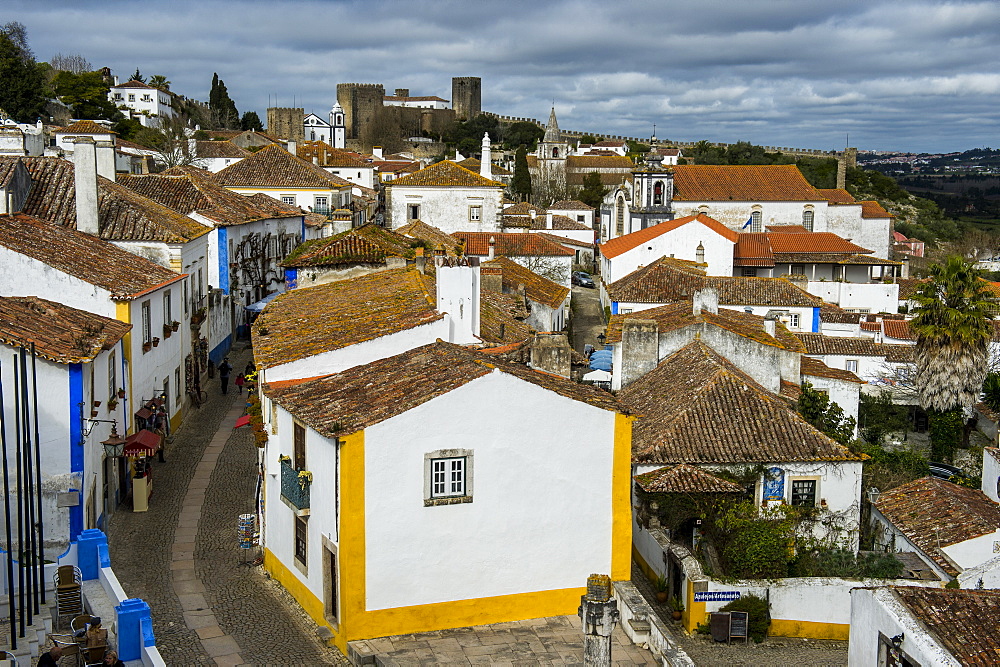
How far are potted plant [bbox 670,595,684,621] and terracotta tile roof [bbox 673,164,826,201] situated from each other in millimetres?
60801

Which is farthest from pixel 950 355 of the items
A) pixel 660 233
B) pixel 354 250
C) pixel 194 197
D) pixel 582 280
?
pixel 582 280

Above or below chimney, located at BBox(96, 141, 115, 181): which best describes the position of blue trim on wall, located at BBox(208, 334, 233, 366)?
below

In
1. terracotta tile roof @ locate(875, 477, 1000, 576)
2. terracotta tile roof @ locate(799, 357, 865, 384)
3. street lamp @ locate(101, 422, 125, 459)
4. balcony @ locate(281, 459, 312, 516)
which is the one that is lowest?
terracotta tile roof @ locate(875, 477, 1000, 576)

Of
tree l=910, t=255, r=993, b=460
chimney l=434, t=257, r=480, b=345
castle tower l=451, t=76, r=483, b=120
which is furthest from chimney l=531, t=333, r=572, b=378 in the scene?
castle tower l=451, t=76, r=483, b=120

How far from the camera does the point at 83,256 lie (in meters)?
23.8

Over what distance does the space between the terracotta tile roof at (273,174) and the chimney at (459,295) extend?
3483 cm

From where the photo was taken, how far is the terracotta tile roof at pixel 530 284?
35.1m

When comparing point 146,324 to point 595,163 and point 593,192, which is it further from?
point 595,163

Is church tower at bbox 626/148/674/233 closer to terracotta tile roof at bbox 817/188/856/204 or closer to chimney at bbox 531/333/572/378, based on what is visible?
terracotta tile roof at bbox 817/188/856/204

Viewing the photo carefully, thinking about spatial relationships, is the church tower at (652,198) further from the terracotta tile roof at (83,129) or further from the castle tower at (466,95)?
the castle tower at (466,95)

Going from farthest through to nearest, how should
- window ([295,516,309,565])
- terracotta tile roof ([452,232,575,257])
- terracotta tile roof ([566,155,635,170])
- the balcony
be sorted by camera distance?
terracotta tile roof ([566,155,635,170]) < terracotta tile roof ([452,232,575,257]) < window ([295,516,309,565]) < the balcony

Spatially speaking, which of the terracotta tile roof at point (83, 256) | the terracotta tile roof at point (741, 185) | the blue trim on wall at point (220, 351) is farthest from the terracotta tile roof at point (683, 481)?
the terracotta tile roof at point (741, 185)

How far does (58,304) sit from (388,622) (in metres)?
10.7

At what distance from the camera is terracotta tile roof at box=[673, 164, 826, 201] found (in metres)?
78.8
